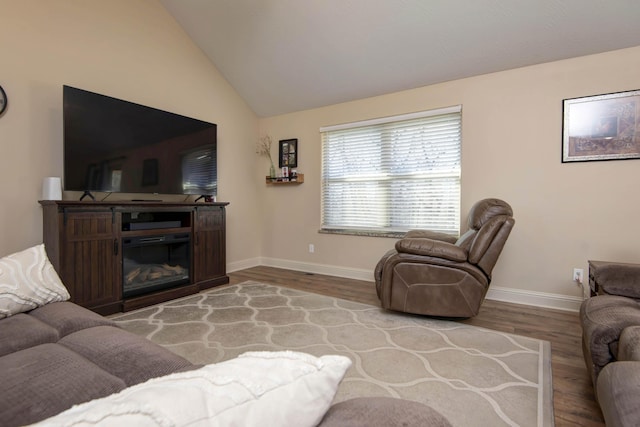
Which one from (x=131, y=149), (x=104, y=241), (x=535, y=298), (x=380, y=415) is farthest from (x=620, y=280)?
(x=131, y=149)

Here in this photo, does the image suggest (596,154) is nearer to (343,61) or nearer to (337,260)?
(343,61)

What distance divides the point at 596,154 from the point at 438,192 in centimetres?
138

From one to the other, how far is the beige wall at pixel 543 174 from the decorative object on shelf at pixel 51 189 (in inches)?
136

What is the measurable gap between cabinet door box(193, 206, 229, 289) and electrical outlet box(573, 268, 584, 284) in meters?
3.56

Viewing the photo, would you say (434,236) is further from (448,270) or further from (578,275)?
(578,275)

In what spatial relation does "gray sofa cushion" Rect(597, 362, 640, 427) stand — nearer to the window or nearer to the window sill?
the window

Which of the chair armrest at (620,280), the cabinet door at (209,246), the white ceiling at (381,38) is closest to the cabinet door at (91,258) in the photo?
the cabinet door at (209,246)

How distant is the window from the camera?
3590 mm

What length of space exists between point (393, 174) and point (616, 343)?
9.23ft

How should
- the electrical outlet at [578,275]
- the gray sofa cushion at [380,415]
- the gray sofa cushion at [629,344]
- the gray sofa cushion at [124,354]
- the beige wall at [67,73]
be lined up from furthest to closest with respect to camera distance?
the electrical outlet at [578,275] → the beige wall at [67,73] → the gray sofa cushion at [629,344] → the gray sofa cushion at [124,354] → the gray sofa cushion at [380,415]

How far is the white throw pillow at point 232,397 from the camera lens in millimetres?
341

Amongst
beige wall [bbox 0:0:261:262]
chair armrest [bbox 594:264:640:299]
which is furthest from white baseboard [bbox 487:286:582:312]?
beige wall [bbox 0:0:261:262]

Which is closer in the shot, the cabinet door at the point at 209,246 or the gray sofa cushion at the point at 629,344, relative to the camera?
the gray sofa cushion at the point at 629,344

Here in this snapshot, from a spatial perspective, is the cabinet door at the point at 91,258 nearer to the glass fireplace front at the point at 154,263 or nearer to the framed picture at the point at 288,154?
the glass fireplace front at the point at 154,263
